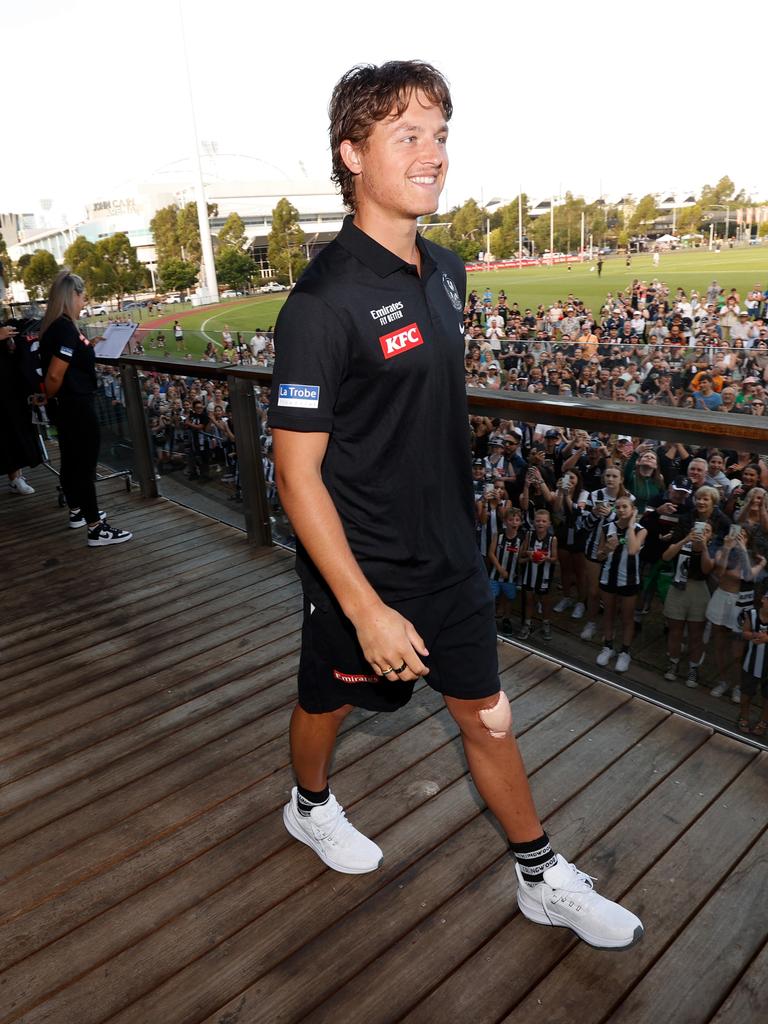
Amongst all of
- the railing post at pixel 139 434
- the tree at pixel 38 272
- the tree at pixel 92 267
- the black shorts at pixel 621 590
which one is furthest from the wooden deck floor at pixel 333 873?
the tree at pixel 38 272

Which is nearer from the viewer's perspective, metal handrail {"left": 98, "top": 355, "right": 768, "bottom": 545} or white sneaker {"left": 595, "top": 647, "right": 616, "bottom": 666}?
metal handrail {"left": 98, "top": 355, "right": 768, "bottom": 545}

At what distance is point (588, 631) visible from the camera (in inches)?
110

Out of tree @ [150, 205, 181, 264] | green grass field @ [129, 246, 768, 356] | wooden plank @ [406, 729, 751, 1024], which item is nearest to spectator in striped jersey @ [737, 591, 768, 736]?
wooden plank @ [406, 729, 751, 1024]

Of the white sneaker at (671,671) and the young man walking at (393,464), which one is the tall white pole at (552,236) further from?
the young man walking at (393,464)

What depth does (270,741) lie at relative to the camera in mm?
2504

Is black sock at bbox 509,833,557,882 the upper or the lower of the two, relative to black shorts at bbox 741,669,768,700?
upper

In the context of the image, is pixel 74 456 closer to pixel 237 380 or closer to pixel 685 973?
pixel 237 380

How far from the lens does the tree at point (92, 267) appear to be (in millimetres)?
68000

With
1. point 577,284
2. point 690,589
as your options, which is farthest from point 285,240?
point 690,589

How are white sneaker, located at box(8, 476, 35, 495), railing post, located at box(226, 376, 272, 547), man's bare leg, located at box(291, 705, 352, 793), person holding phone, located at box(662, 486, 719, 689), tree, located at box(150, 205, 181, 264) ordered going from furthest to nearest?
tree, located at box(150, 205, 181, 264)
white sneaker, located at box(8, 476, 35, 495)
railing post, located at box(226, 376, 272, 547)
person holding phone, located at box(662, 486, 719, 689)
man's bare leg, located at box(291, 705, 352, 793)

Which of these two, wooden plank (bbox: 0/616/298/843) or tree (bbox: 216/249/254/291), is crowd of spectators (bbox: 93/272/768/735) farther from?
tree (bbox: 216/249/254/291)

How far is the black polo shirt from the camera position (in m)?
1.33

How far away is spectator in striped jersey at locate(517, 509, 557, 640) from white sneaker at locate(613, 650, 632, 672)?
0.96 ft

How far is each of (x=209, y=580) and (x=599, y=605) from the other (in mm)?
1945
